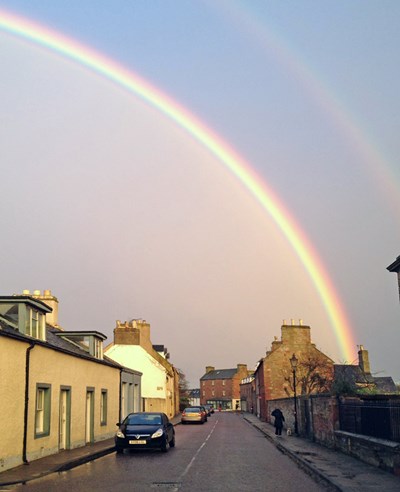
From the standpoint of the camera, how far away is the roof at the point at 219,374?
149m

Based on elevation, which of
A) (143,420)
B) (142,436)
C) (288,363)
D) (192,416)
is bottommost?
(192,416)

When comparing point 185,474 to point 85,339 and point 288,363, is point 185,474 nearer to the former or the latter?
point 85,339

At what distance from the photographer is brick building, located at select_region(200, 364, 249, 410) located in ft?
476

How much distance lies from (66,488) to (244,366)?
137239 millimetres

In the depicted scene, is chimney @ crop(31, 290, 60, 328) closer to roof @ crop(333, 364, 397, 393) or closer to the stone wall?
the stone wall

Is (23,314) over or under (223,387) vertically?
over

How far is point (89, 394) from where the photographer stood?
26.5m

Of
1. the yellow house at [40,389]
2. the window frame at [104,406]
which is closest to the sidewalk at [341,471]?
the yellow house at [40,389]

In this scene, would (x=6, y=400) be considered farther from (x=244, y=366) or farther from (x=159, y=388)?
(x=244, y=366)

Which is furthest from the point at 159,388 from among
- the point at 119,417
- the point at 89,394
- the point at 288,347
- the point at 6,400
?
the point at 6,400

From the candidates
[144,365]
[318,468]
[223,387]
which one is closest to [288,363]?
[144,365]

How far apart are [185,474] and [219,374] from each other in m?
141

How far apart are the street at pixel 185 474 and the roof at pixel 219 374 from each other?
129 metres

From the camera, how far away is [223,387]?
14888 cm
